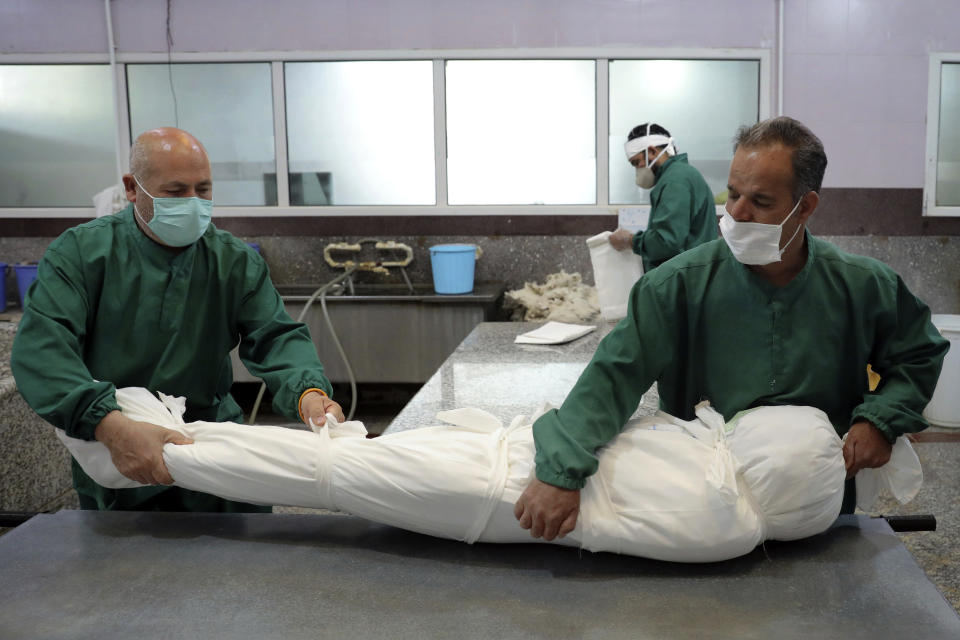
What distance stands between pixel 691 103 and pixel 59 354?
408 cm

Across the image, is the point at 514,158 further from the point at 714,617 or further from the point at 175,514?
the point at 714,617

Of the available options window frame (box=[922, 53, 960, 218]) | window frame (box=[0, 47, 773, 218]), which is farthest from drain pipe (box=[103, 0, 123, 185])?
window frame (box=[922, 53, 960, 218])

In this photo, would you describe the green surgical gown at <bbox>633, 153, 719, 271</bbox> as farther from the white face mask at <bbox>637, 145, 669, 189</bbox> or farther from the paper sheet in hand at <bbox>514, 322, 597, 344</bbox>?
the paper sheet in hand at <bbox>514, 322, 597, 344</bbox>

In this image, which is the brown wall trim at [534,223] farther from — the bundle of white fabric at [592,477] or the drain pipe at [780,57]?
the bundle of white fabric at [592,477]

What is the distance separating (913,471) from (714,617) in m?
0.54

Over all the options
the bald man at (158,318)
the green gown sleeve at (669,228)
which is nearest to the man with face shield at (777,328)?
the bald man at (158,318)

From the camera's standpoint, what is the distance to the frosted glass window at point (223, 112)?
16.1 ft

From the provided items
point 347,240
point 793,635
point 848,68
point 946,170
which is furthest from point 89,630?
point 946,170

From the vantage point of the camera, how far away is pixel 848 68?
15.3 ft

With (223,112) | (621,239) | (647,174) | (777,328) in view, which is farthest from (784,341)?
(223,112)

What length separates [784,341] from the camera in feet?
4.81

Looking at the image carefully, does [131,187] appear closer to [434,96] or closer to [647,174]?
[647,174]

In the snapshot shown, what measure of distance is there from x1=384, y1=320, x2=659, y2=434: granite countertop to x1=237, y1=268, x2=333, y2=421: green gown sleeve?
364 mm

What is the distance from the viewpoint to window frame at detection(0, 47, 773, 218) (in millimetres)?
4719
